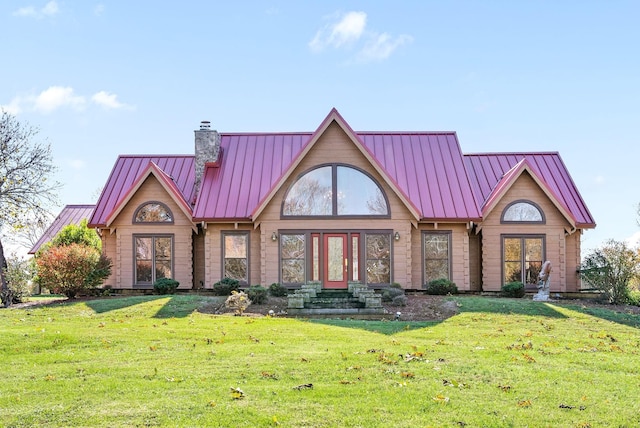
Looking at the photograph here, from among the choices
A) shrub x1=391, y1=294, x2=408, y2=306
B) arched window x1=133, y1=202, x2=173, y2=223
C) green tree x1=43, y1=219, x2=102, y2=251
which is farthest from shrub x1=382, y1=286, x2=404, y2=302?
green tree x1=43, y1=219, x2=102, y2=251

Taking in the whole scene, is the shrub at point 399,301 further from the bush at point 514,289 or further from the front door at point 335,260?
→ the bush at point 514,289

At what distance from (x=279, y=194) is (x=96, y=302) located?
8067 mm

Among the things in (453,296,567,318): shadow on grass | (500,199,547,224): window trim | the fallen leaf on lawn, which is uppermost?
(500,199,547,224): window trim

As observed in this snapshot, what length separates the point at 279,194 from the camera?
85.3 ft

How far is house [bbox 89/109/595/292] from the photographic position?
25.9 meters

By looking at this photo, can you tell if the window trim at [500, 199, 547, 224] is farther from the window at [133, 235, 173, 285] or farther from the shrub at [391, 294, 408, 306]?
the window at [133, 235, 173, 285]

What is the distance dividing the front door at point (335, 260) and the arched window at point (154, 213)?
696cm

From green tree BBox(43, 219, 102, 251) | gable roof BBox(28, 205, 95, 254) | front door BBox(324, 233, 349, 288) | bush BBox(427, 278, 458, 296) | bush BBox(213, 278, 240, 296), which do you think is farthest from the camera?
gable roof BBox(28, 205, 95, 254)

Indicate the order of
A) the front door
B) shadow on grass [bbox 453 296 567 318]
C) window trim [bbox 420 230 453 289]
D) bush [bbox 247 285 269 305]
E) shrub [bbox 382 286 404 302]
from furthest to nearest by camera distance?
window trim [bbox 420 230 453 289], the front door, shrub [bbox 382 286 404 302], bush [bbox 247 285 269 305], shadow on grass [bbox 453 296 567 318]

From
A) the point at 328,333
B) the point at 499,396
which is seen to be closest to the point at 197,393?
the point at 499,396

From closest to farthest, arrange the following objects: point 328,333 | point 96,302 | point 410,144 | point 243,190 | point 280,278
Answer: point 328,333, point 96,302, point 280,278, point 243,190, point 410,144

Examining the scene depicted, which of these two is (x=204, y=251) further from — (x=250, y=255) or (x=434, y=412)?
(x=434, y=412)

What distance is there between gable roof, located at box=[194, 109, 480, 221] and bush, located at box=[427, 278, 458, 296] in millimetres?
2634

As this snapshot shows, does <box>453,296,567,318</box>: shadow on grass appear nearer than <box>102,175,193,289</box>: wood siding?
Yes
